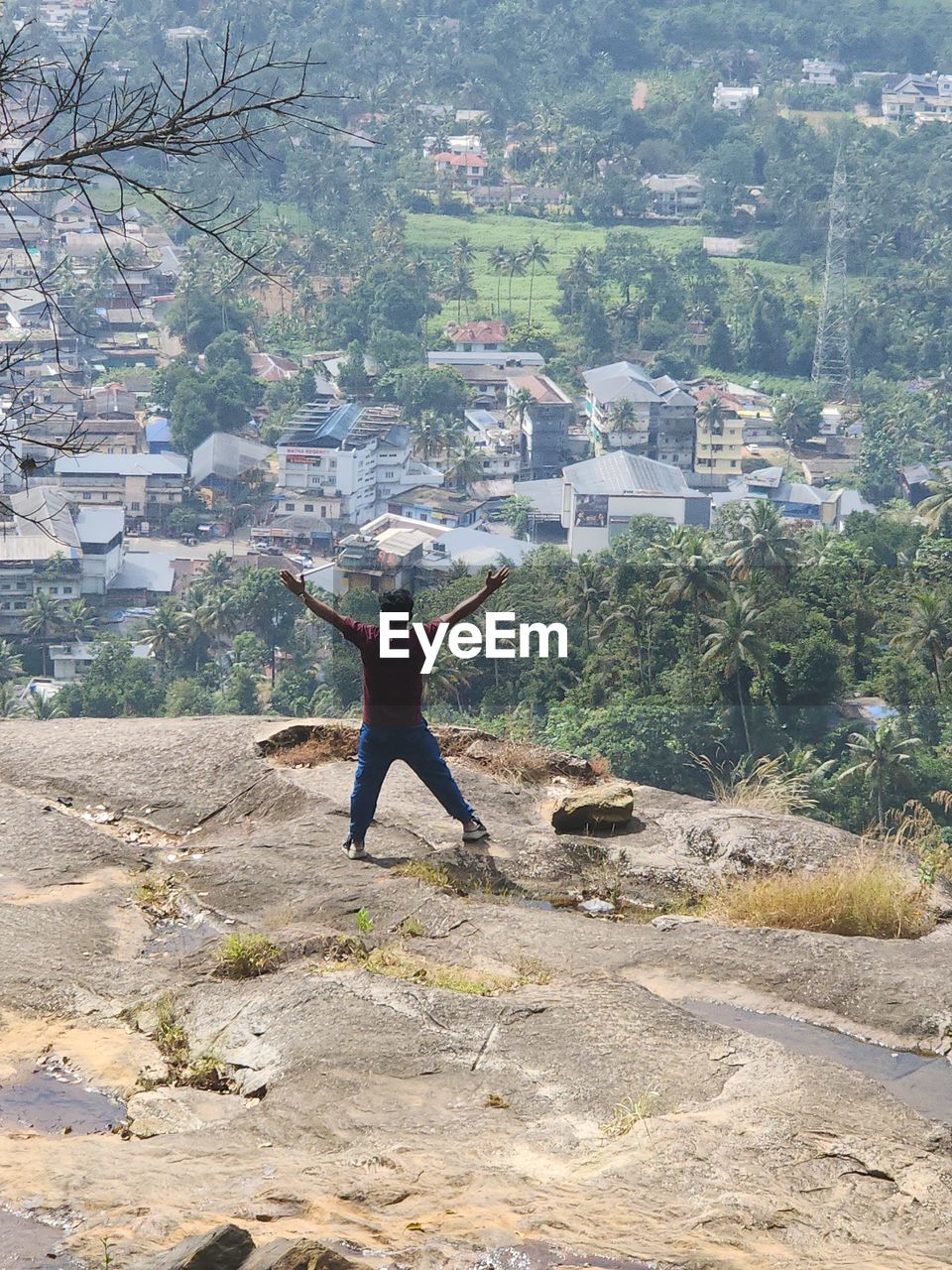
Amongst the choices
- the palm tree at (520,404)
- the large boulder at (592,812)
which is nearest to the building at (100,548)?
the palm tree at (520,404)

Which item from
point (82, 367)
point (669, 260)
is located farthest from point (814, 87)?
point (82, 367)

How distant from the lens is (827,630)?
3297cm

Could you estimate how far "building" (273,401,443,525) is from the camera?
61.2m

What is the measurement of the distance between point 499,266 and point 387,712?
254 ft

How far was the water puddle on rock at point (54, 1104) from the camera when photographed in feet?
11.3

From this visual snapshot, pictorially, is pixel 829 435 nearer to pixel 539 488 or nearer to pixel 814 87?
pixel 539 488

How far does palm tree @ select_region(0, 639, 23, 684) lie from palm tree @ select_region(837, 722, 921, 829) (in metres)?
23.7

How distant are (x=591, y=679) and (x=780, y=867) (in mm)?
26384

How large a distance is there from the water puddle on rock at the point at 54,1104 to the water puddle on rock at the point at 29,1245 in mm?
527

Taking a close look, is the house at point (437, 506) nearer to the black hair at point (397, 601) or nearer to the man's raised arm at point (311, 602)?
the man's raised arm at point (311, 602)

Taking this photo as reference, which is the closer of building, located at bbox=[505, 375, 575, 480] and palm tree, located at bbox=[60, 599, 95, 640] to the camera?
palm tree, located at bbox=[60, 599, 95, 640]

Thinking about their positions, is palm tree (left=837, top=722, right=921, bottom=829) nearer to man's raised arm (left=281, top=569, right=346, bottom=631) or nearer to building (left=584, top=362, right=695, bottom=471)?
man's raised arm (left=281, top=569, right=346, bottom=631)

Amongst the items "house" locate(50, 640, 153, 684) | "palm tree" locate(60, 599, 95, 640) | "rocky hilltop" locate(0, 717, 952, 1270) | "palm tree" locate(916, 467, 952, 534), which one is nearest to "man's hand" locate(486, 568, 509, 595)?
"rocky hilltop" locate(0, 717, 952, 1270)

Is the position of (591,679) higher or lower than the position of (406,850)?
lower
